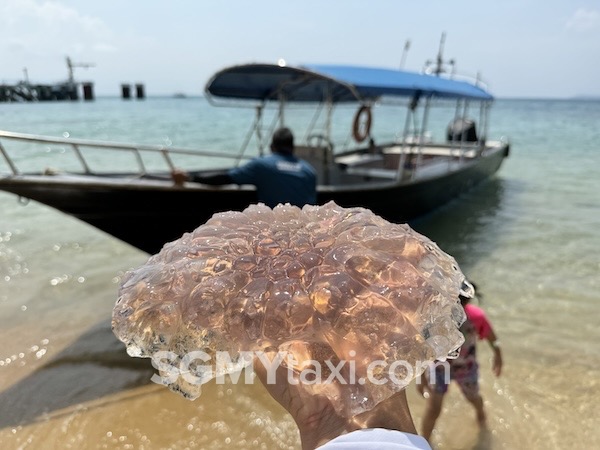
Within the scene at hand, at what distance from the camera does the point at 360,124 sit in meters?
9.36

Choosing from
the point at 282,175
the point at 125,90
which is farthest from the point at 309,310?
the point at 125,90

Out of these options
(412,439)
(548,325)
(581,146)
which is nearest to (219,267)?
(412,439)

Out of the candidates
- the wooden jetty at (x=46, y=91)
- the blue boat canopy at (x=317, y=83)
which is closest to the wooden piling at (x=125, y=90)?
the wooden jetty at (x=46, y=91)

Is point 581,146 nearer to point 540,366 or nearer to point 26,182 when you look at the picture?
point 540,366

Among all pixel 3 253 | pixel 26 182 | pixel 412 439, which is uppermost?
pixel 412 439

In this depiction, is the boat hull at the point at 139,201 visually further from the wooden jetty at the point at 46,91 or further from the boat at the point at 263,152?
the wooden jetty at the point at 46,91

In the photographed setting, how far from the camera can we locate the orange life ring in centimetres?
870

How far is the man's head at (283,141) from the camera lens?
5.05 metres

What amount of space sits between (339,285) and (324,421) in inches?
12.7

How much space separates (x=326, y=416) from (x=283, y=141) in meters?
4.18

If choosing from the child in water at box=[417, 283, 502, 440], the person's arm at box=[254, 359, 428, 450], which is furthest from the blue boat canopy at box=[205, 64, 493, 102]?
the person's arm at box=[254, 359, 428, 450]

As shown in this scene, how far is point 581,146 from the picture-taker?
78.1 ft

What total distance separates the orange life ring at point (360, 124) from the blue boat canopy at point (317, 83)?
1.33 feet

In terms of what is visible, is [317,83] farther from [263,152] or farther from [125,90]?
[125,90]
